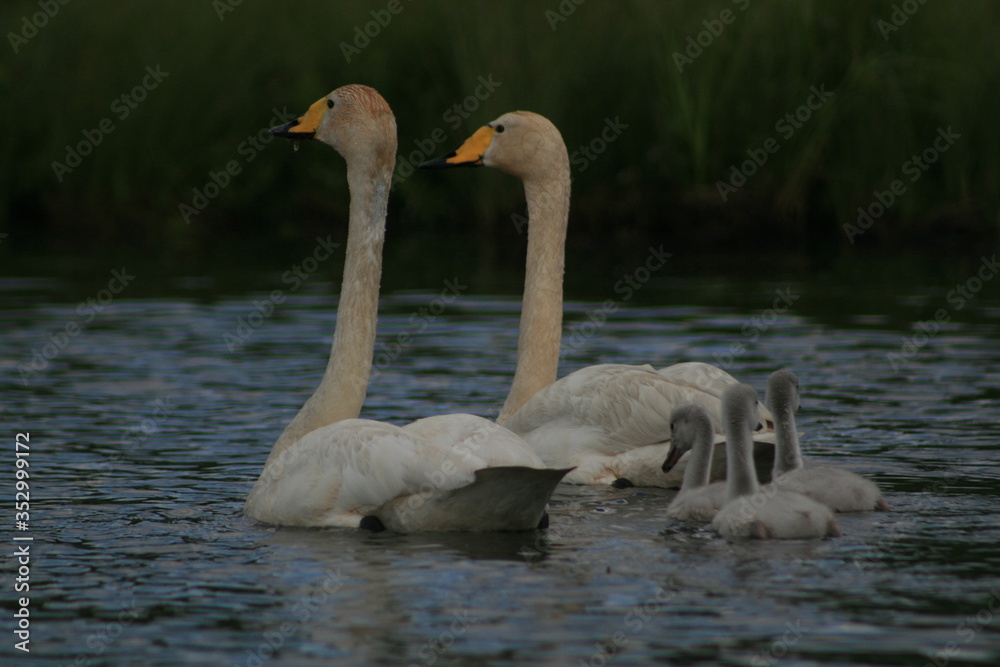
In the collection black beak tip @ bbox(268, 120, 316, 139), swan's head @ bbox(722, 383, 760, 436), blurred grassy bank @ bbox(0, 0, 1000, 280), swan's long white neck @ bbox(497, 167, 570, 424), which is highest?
blurred grassy bank @ bbox(0, 0, 1000, 280)

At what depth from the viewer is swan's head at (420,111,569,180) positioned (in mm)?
10836

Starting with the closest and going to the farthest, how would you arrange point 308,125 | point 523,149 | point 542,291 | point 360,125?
1. point 360,125
2. point 308,125
3. point 542,291
4. point 523,149

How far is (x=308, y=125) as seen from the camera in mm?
9047

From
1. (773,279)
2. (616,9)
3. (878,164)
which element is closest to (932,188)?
(878,164)

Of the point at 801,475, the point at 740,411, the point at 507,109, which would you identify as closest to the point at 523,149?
the point at 740,411

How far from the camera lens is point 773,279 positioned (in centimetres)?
1898

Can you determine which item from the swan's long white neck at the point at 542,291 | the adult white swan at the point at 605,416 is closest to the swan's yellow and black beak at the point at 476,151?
the swan's long white neck at the point at 542,291

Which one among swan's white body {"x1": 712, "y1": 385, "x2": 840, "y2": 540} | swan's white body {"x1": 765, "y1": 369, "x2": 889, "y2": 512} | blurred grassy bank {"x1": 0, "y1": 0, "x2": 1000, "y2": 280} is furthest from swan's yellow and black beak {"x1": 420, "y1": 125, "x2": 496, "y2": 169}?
blurred grassy bank {"x1": 0, "y1": 0, "x2": 1000, "y2": 280}

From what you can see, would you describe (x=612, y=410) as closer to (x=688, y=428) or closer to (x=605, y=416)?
(x=605, y=416)

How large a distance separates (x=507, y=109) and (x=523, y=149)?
35.0 ft

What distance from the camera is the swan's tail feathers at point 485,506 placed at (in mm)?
7250

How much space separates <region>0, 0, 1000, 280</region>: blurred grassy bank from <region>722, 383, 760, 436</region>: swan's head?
13046 mm

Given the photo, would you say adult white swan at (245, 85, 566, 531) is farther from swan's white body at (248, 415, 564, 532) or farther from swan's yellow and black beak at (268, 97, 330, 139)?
swan's yellow and black beak at (268, 97, 330, 139)

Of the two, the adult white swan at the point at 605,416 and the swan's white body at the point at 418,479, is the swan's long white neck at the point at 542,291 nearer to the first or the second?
the adult white swan at the point at 605,416
